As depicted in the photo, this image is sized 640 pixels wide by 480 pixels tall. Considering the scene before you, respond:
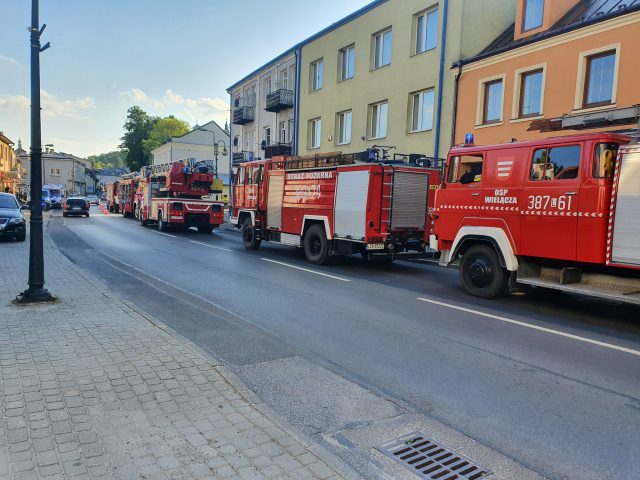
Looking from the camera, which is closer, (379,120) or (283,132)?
(379,120)

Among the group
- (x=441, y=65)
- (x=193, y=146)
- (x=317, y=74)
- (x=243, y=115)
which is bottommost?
(x=441, y=65)

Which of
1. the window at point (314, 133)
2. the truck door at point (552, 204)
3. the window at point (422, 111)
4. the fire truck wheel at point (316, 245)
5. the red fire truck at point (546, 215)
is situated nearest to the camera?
the red fire truck at point (546, 215)

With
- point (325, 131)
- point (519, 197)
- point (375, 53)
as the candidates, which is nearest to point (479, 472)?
point (519, 197)

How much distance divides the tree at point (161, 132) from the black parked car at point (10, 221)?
67.5 m

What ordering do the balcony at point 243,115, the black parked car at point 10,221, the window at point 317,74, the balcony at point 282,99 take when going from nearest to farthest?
the black parked car at point 10,221
the window at point 317,74
the balcony at point 282,99
the balcony at point 243,115

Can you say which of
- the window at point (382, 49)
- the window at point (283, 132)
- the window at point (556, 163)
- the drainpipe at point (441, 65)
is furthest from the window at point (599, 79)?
the window at point (283, 132)

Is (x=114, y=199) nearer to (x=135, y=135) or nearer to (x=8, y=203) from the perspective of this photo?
(x=8, y=203)

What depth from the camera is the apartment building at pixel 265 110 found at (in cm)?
2872

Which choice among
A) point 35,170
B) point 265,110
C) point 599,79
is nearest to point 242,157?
point 265,110

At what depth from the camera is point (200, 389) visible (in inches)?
159

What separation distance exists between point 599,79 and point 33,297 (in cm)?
1405

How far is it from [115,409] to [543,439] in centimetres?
313

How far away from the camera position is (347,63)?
23.3 metres

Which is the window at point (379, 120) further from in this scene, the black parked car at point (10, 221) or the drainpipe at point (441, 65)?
the black parked car at point (10, 221)
